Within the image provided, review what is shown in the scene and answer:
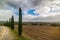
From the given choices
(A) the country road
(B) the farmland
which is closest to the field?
(B) the farmland

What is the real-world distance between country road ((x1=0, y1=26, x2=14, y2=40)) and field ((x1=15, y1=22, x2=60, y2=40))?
0.88 feet

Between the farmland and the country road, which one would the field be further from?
the country road

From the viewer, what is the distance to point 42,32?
2.91m

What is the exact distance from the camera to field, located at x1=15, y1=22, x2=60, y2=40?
2.83 m

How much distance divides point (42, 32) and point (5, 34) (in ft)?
2.26

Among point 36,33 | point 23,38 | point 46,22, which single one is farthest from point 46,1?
point 23,38

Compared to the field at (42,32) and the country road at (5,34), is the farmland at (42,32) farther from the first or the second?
the country road at (5,34)

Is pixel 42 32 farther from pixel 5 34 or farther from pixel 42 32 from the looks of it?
pixel 5 34

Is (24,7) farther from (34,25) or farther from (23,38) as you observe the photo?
(23,38)

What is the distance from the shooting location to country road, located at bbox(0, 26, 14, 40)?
2.84 m

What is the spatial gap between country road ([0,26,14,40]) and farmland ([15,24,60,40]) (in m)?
0.27

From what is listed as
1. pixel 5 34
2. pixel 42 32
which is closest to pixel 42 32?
pixel 42 32

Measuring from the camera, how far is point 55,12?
2979 millimetres

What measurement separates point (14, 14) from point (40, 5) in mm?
526
